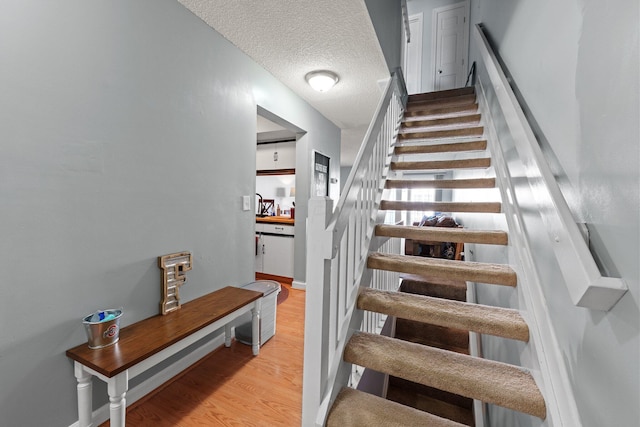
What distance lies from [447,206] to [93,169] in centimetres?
221

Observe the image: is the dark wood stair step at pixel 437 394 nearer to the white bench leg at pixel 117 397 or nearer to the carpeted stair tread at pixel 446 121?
the white bench leg at pixel 117 397

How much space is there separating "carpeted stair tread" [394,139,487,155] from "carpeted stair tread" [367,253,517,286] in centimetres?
131

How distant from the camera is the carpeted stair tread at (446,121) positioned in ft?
9.14

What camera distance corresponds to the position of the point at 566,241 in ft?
2.43

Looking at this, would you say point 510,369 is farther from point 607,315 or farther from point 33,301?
point 33,301

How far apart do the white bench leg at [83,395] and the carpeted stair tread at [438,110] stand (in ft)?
12.3

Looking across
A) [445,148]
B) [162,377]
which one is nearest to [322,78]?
[445,148]

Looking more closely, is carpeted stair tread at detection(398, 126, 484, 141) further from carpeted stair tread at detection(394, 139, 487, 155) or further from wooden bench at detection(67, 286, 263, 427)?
wooden bench at detection(67, 286, 263, 427)

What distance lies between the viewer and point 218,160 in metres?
2.08

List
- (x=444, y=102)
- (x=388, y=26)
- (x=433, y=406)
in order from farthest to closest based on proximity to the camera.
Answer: (x=444, y=102) → (x=388, y=26) → (x=433, y=406)

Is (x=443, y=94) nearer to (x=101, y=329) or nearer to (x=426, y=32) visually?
(x=426, y=32)

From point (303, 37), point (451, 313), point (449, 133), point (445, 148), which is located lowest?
point (451, 313)

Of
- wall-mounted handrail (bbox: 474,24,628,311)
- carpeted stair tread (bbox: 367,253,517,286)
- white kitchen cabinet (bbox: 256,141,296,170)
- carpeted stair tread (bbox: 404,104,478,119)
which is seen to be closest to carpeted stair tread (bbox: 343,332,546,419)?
carpeted stair tread (bbox: 367,253,517,286)

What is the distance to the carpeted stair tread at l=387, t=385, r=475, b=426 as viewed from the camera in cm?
206
